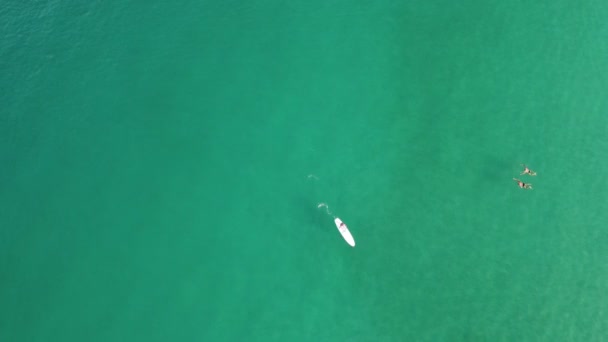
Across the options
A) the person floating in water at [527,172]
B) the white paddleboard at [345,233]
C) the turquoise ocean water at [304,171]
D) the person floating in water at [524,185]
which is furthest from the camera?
the person floating in water at [527,172]

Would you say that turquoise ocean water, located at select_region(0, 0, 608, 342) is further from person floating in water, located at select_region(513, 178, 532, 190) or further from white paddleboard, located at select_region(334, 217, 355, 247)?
white paddleboard, located at select_region(334, 217, 355, 247)

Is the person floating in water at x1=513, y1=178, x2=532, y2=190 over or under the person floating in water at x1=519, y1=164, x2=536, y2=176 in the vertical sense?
under

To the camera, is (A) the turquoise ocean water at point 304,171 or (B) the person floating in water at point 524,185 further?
(B) the person floating in water at point 524,185

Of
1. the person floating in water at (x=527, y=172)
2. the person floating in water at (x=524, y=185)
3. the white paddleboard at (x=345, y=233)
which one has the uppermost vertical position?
the person floating in water at (x=527, y=172)

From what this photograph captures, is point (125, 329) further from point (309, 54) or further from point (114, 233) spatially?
point (309, 54)

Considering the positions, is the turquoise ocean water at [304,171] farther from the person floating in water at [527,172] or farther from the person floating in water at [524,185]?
the person floating in water at [527,172]

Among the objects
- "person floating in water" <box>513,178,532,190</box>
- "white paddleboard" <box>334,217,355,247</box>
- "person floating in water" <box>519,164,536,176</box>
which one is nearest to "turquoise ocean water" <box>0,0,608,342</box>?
"person floating in water" <box>513,178,532,190</box>

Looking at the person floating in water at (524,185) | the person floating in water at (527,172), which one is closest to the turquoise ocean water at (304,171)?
the person floating in water at (524,185)

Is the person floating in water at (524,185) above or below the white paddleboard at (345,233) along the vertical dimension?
above
